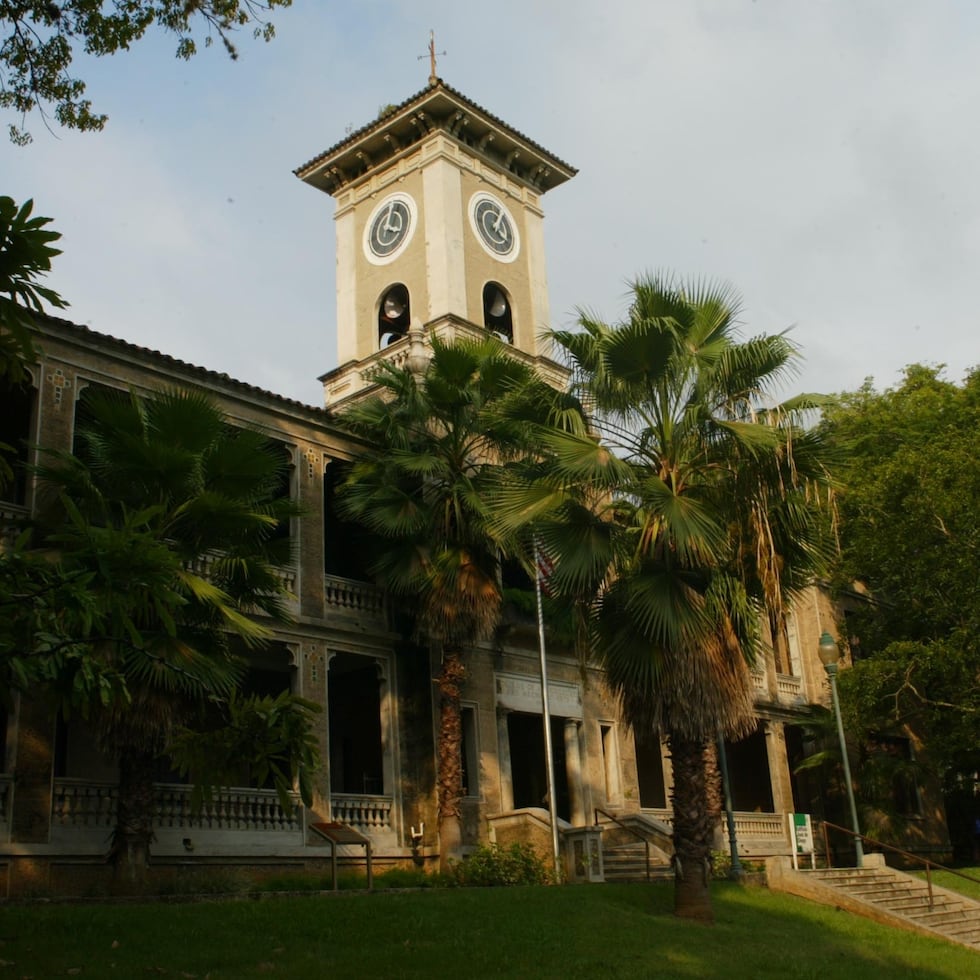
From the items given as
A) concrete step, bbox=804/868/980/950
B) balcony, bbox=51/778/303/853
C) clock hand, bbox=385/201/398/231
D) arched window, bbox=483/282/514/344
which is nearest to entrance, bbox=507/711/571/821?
concrete step, bbox=804/868/980/950

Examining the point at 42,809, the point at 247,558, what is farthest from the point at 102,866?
the point at 247,558

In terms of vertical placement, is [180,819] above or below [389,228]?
below

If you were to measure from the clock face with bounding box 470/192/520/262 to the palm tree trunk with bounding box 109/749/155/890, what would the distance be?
2093cm

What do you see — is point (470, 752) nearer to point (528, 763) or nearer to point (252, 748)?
point (528, 763)

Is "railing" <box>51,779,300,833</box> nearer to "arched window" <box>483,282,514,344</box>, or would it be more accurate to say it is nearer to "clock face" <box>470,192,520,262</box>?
"arched window" <box>483,282,514,344</box>

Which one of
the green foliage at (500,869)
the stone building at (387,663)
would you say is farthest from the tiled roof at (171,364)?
the green foliage at (500,869)

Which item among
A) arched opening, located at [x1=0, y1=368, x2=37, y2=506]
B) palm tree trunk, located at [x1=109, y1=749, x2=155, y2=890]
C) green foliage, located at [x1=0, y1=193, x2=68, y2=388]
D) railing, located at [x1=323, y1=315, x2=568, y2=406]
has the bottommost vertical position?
palm tree trunk, located at [x1=109, y1=749, x2=155, y2=890]

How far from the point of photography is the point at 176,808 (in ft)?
66.0

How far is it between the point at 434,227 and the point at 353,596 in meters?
13.0

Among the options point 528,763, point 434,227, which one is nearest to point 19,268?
point 528,763

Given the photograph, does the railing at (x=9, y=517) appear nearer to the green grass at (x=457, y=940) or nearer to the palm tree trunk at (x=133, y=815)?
the palm tree trunk at (x=133, y=815)

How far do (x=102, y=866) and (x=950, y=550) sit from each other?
21498 mm

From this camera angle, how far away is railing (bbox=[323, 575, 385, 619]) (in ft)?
80.0

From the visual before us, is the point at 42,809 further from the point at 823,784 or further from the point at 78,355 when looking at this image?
the point at 823,784
